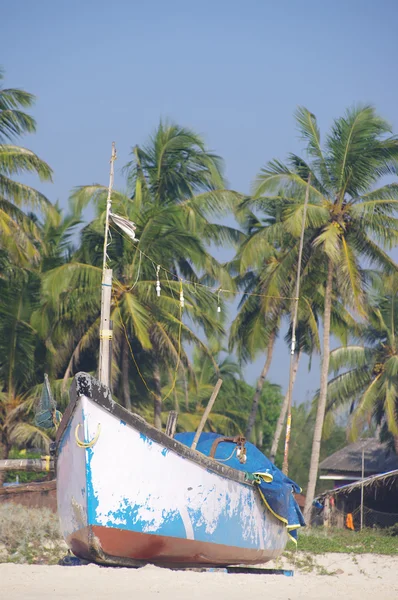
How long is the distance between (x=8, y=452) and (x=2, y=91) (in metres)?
10.2

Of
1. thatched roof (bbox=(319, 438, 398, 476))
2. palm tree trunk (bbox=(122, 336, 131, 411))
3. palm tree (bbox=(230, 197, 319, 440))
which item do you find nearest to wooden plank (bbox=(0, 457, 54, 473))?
palm tree trunk (bbox=(122, 336, 131, 411))

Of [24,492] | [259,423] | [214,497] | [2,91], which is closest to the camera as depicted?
[214,497]

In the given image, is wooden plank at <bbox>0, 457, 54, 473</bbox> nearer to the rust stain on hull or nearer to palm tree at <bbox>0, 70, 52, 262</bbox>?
the rust stain on hull

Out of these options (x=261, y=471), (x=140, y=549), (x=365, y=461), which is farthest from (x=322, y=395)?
(x=140, y=549)

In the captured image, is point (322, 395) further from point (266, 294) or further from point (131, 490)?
point (131, 490)

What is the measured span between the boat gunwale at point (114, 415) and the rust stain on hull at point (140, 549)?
1.17m

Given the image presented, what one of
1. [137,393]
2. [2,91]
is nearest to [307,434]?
[137,393]

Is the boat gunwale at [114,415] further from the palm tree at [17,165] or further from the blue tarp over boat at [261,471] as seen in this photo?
the palm tree at [17,165]

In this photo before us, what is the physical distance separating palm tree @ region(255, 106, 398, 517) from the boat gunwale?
40.9 feet

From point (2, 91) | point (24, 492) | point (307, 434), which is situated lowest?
point (24, 492)

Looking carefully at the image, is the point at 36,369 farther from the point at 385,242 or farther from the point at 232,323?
the point at 385,242

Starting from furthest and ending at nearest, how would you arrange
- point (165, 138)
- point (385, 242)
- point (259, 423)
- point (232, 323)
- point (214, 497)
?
1. point (259, 423)
2. point (232, 323)
3. point (165, 138)
4. point (385, 242)
5. point (214, 497)

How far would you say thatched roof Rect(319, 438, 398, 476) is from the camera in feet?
107

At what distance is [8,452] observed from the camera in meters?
25.1
